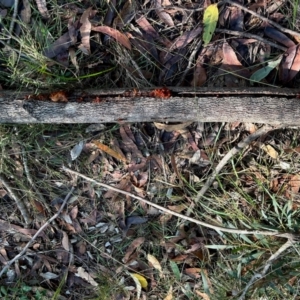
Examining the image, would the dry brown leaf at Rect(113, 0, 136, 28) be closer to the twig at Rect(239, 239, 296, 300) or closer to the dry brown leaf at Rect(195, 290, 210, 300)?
the twig at Rect(239, 239, 296, 300)

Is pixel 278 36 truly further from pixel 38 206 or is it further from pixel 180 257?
pixel 38 206

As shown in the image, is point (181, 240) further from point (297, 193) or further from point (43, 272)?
point (43, 272)

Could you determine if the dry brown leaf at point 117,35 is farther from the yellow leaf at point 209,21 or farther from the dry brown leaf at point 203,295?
the dry brown leaf at point 203,295

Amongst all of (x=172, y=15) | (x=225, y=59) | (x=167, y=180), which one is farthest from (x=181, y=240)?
(x=172, y=15)

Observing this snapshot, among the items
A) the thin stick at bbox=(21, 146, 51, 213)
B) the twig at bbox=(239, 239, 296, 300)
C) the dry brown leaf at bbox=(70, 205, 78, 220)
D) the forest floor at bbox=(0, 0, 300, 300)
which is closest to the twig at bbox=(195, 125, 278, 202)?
the forest floor at bbox=(0, 0, 300, 300)

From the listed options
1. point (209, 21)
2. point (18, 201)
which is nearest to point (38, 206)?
point (18, 201)
